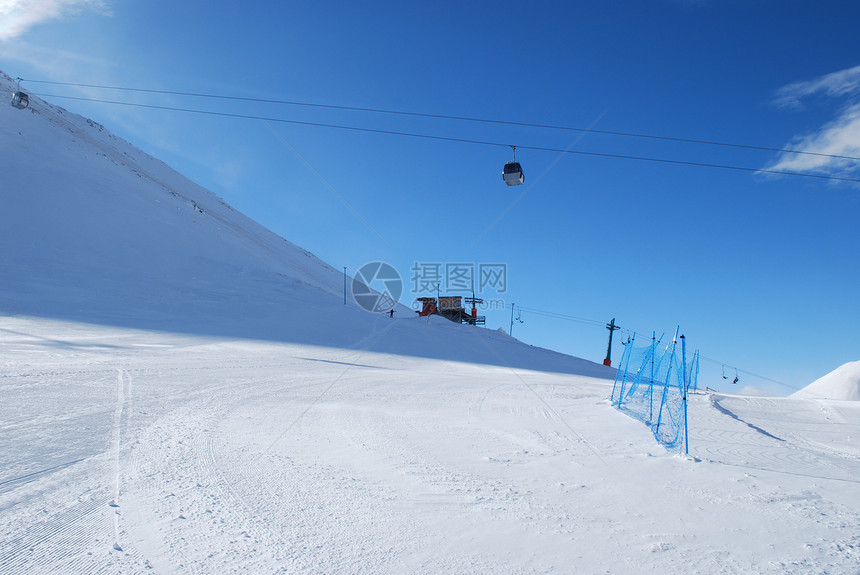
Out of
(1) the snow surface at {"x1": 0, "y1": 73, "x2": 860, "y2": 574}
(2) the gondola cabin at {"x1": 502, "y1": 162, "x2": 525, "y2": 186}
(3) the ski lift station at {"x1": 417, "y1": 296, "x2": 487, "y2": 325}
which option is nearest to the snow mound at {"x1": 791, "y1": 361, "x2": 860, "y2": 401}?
(1) the snow surface at {"x1": 0, "y1": 73, "x2": 860, "y2": 574}

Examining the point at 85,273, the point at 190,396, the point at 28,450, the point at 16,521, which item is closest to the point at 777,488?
the point at 16,521

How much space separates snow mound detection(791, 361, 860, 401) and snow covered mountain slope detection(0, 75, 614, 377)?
A: 10362 millimetres

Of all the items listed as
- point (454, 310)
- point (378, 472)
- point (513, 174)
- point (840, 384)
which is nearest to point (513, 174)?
point (513, 174)

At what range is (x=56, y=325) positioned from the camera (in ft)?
44.5

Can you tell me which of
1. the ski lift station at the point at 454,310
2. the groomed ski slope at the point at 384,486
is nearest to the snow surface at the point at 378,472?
the groomed ski slope at the point at 384,486

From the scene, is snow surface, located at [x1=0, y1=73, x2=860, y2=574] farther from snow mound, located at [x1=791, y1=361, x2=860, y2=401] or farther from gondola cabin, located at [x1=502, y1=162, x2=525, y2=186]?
snow mound, located at [x1=791, y1=361, x2=860, y2=401]

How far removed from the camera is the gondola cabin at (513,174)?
1172 centimetres

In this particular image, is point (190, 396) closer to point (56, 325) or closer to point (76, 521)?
point (76, 521)

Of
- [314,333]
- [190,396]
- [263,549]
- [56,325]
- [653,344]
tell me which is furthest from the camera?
[314,333]

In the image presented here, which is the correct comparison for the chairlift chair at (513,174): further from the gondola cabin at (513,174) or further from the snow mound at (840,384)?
the snow mound at (840,384)

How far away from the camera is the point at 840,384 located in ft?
70.9

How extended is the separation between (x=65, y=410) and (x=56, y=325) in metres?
10.3

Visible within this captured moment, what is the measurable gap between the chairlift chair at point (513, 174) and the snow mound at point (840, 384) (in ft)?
56.7

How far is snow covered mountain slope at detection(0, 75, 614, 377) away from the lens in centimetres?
1795
